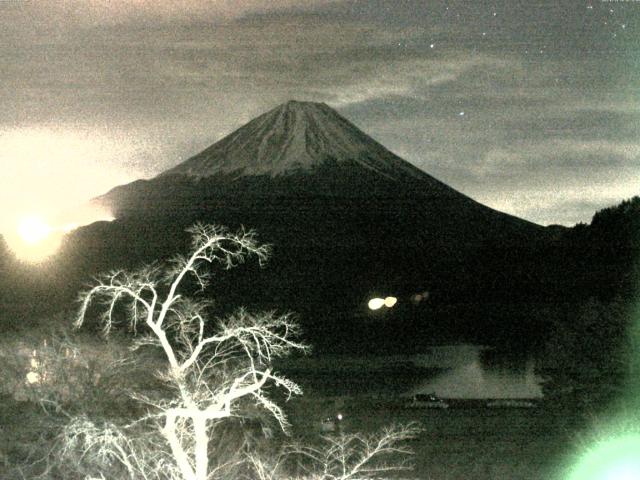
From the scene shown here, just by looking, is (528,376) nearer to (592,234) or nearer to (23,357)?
(592,234)

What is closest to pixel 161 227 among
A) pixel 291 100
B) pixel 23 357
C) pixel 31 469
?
pixel 291 100

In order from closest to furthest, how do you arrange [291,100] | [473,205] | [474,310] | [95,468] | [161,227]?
[95,468] < [474,310] < [161,227] < [473,205] < [291,100]

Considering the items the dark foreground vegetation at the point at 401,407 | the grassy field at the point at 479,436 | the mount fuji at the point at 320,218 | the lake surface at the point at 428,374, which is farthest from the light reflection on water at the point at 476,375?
the dark foreground vegetation at the point at 401,407

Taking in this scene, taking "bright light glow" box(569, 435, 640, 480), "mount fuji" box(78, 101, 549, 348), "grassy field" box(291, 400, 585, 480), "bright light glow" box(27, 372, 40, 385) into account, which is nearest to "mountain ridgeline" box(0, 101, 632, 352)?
"mount fuji" box(78, 101, 549, 348)

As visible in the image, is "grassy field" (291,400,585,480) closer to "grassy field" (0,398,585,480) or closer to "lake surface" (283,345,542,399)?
"grassy field" (0,398,585,480)

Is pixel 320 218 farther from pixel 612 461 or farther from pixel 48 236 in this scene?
pixel 612 461

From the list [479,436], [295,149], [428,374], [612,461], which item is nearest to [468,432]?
[479,436]
